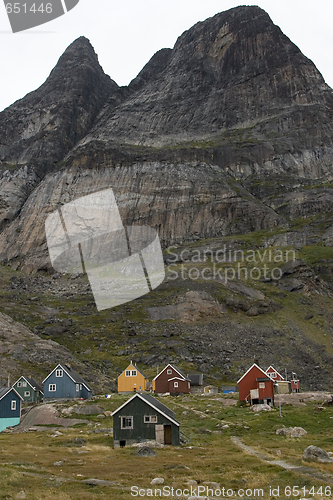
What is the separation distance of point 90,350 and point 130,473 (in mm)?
79609

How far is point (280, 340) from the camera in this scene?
346 ft

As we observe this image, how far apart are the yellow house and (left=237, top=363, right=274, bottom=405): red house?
21691mm

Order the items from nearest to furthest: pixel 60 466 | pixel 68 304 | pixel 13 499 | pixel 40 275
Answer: pixel 13 499
pixel 60 466
pixel 68 304
pixel 40 275

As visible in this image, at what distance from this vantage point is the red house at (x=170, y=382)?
7200 centimetres

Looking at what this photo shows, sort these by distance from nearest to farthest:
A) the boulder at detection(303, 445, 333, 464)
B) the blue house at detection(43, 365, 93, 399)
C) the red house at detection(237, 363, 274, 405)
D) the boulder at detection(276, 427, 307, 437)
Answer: the boulder at detection(303, 445, 333, 464)
the boulder at detection(276, 427, 307, 437)
the red house at detection(237, 363, 274, 405)
the blue house at detection(43, 365, 93, 399)

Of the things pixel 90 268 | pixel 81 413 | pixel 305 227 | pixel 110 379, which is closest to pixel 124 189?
pixel 90 268

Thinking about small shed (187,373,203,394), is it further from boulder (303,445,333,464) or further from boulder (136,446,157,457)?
boulder (303,445,333,464)

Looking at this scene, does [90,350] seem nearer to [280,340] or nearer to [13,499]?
[280,340]

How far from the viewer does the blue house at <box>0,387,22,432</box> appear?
5240 centimetres

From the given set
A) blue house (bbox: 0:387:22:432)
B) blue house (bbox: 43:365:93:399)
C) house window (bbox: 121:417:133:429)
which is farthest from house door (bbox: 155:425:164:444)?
blue house (bbox: 43:365:93:399)

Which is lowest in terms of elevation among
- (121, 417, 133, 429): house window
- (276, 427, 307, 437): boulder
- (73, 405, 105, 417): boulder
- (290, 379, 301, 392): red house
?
(290, 379, 301, 392): red house

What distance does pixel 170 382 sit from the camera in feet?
236

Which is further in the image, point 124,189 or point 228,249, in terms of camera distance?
point 124,189

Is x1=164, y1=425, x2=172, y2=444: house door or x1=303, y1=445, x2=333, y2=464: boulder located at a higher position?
x1=303, y1=445, x2=333, y2=464: boulder
